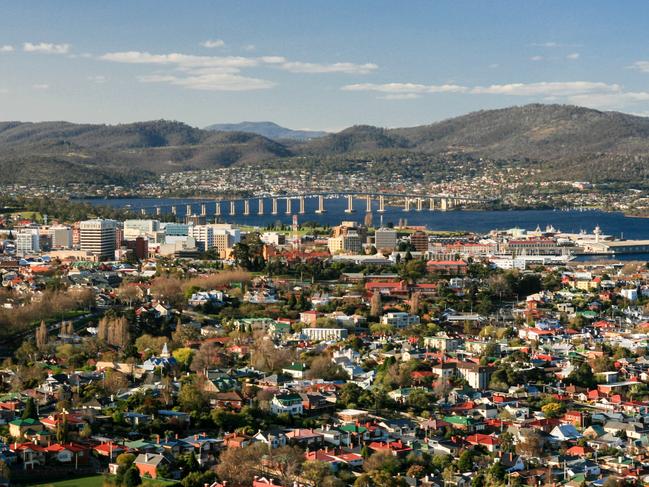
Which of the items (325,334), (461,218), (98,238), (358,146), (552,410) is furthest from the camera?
(358,146)

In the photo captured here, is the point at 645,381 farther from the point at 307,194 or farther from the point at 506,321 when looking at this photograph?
the point at 307,194

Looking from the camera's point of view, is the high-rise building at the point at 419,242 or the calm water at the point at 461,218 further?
the calm water at the point at 461,218

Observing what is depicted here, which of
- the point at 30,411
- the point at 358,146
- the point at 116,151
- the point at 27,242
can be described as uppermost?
the point at 358,146

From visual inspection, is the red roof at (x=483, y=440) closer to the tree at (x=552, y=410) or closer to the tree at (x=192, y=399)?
the tree at (x=552, y=410)

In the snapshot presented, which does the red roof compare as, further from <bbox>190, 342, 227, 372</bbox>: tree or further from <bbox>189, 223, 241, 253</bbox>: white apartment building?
<bbox>189, 223, 241, 253</bbox>: white apartment building

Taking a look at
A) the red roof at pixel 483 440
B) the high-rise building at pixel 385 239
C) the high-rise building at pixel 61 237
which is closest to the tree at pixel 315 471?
the red roof at pixel 483 440

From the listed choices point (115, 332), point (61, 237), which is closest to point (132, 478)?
point (115, 332)

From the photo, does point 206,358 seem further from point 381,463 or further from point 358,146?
point 358,146
